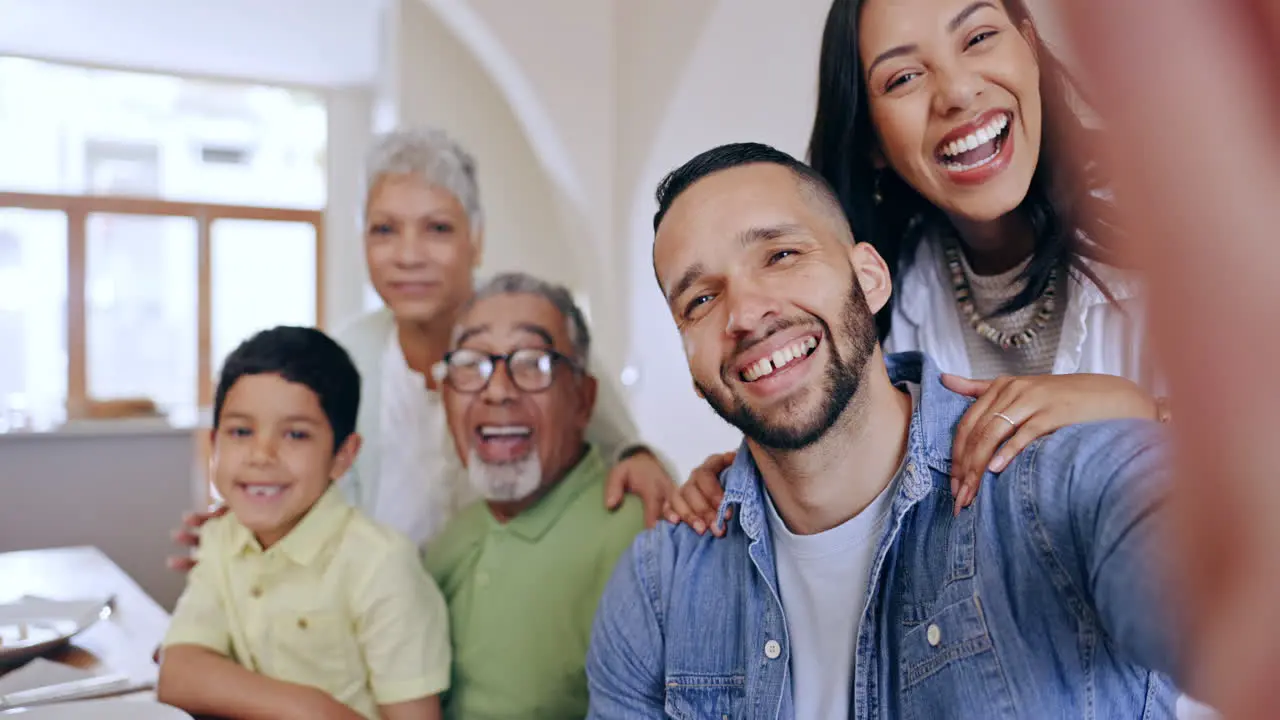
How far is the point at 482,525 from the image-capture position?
1741 mm

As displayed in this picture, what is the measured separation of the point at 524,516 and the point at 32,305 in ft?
23.2

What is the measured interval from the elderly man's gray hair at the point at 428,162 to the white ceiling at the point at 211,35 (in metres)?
3.92

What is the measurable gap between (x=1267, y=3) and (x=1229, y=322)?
0.22 feet

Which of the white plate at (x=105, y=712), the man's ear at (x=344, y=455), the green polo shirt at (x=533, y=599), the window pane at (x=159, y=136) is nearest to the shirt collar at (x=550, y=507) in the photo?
the green polo shirt at (x=533, y=599)

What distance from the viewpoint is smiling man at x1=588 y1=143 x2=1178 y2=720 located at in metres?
0.94

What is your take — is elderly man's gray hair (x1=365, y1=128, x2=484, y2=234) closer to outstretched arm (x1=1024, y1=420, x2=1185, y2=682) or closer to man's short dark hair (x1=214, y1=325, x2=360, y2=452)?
man's short dark hair (x1=214, y1=325, x2=360, y2=452)

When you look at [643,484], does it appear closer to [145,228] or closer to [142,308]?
[142,308]

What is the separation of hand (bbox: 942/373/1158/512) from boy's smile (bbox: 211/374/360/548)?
1035 millimetres

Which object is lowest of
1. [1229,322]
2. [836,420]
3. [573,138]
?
[836,420]

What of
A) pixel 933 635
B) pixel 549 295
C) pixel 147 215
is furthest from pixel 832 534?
pixel 147 215

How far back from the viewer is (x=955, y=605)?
100 cm

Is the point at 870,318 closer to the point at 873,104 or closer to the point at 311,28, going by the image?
the point at 873,104

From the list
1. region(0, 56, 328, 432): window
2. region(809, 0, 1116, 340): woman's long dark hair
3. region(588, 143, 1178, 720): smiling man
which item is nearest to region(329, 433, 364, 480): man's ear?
region(588, 143, 1178, 720): smiling man

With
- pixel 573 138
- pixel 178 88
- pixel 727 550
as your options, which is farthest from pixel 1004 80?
pixel 178 88
